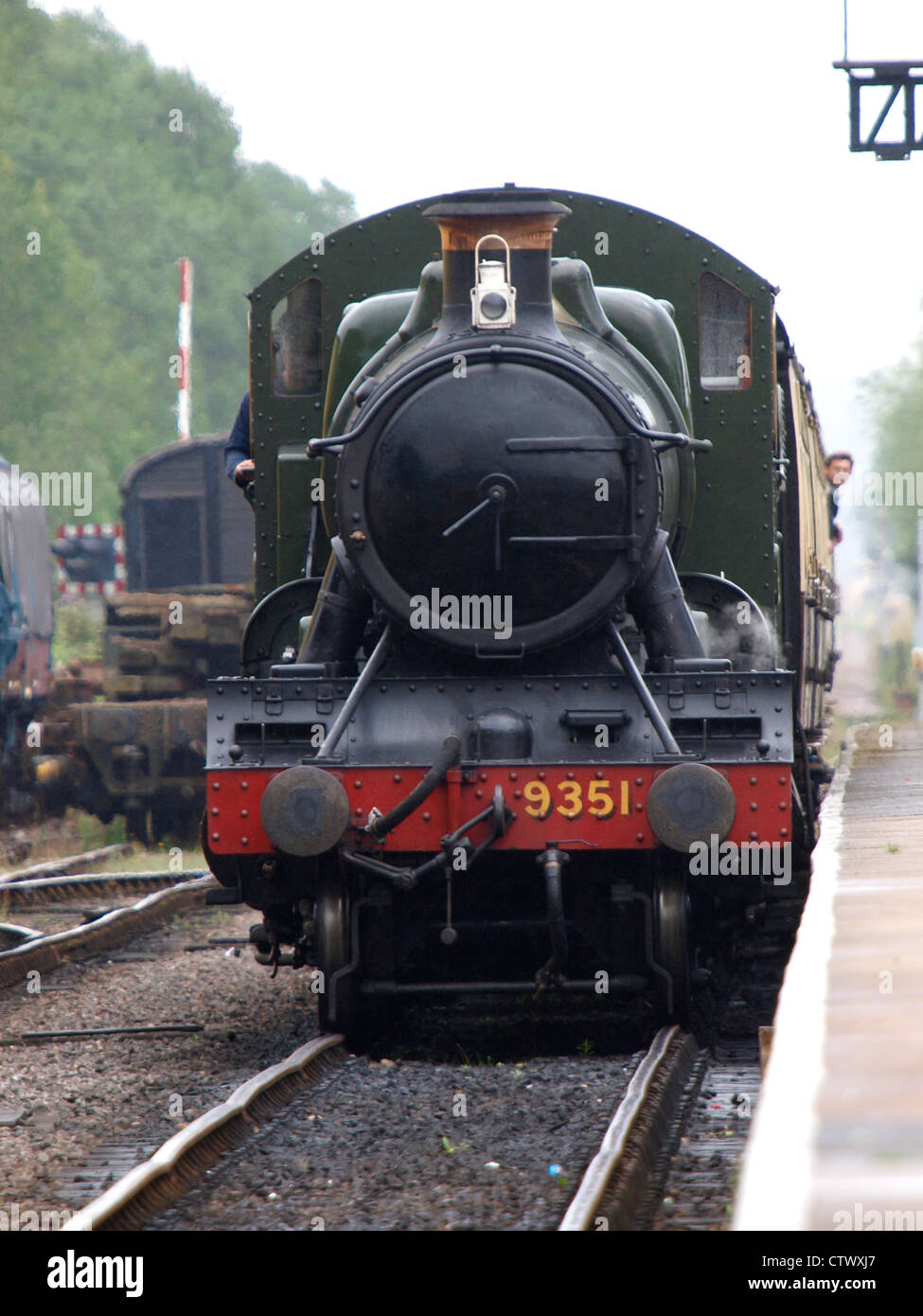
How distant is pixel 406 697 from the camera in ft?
20.7

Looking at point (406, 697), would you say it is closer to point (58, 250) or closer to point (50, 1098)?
point (50, 1098)

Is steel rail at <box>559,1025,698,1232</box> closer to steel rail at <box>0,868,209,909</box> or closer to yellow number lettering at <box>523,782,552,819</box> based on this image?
yellow number lettering at <box>523,782,552,819</box>

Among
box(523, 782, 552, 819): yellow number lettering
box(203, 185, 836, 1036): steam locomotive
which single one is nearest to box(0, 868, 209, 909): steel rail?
box(203, 185, 836, 1036): steam locomotive

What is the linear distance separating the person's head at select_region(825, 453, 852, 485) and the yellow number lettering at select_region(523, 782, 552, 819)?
31.1ft

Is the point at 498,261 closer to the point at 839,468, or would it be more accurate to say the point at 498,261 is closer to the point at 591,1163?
the point at 591,1163

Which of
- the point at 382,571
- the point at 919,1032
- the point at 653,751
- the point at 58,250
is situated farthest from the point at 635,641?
A: the point at 58,250

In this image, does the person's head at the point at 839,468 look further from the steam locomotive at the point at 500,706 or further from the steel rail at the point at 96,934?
the steam locomotive at the point at 500,706

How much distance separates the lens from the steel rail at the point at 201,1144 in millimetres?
4129

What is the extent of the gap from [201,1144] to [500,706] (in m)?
2.03

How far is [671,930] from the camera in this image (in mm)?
6082

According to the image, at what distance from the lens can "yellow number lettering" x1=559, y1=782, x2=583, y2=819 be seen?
5.93m

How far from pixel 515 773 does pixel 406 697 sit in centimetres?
57

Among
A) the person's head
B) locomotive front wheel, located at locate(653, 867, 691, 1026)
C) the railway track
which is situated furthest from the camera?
the person's head

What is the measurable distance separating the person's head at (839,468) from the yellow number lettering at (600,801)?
945 cm
